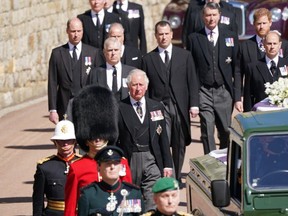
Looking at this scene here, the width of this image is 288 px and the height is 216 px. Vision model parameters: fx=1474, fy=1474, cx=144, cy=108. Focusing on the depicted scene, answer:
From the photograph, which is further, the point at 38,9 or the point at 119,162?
the point at 38,9

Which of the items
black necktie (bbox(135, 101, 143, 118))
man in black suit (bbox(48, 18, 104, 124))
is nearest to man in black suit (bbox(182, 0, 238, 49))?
man in black suit (bbox(48, 18, 104, 124))

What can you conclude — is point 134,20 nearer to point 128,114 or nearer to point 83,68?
point 83,68

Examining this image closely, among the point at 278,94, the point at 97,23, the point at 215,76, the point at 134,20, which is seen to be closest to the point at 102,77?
the point at 278,94

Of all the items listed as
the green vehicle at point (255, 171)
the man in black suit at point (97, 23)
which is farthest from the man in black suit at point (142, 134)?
the man in black suit at point (97, 23)

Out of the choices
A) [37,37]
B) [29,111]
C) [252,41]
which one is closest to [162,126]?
[252,41]

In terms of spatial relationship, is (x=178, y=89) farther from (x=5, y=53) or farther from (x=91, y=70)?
(x=5, y=53)

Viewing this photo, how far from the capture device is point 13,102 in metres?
24.2

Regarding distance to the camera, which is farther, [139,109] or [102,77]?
[102,77]

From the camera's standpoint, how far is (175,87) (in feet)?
53.5

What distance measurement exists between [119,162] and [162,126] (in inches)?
152

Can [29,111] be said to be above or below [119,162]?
below

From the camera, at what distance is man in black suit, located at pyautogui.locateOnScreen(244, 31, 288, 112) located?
1608 cm

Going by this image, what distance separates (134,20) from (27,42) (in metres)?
5.18

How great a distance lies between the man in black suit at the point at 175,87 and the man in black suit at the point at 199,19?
7.01 feet
